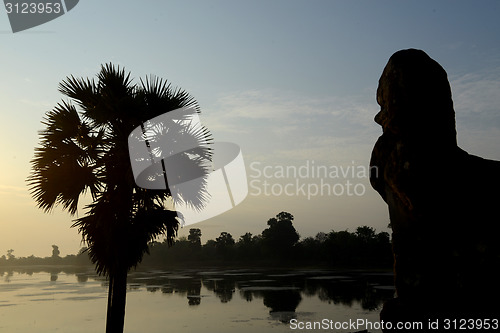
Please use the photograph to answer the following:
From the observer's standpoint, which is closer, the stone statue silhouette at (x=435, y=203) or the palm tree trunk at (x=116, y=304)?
the stone statue silhouette at (x=435, y=203)

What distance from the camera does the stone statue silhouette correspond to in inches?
253

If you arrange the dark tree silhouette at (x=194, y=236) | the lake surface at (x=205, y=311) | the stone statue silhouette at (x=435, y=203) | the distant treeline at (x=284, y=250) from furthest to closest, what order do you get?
the dark tree silhouette at (x=194, y=236) < the distant treeline at (x=284, y=250) < the lake surface at (x=205, y=311) < the stone statue silhouette at (x=435, y=203)

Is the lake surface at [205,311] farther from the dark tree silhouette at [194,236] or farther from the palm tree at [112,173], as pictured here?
the dark tree silhouette at [194,236]

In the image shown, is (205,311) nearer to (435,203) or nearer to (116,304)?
(116,304)

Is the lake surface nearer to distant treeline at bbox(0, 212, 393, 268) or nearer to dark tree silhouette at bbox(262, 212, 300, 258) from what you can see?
distant treeline at bbox(0, 212, 393, 268)

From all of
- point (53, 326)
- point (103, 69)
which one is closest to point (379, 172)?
point (103, 69)

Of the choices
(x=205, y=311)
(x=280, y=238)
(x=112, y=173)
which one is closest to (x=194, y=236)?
(x=280, y=238)

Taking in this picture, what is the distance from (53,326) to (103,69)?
1689 centimetres

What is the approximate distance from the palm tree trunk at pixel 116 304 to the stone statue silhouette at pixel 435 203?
7.79 metres

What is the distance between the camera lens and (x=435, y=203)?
6.63 m

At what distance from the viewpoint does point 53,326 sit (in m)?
25.1

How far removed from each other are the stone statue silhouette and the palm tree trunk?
25.5 ft

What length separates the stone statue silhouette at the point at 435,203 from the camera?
6434 millimetres

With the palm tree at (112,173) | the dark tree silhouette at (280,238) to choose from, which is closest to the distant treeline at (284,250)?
the dark tree silhouette at (280,238)
